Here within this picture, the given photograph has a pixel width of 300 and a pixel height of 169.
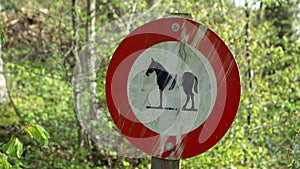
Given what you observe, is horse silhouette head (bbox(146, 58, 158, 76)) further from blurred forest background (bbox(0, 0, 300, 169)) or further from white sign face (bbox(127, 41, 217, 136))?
blurred forest background (bbox(0, 0, 300, 169))

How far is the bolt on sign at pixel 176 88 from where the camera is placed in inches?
73.3

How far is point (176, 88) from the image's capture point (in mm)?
1869

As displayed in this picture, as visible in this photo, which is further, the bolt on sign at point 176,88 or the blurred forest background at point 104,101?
the blurred forest background at point 104,101

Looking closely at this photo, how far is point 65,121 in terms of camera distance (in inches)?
223

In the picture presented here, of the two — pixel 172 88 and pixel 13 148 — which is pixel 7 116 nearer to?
pixel 13 148

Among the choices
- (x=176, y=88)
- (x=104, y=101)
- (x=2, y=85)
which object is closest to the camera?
(x=176, y=88)

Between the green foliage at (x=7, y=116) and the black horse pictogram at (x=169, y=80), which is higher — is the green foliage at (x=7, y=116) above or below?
below

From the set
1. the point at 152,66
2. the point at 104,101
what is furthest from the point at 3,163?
the point at 104,101

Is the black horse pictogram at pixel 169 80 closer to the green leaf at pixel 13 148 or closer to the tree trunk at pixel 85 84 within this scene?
the green leaf at pixel 13 148

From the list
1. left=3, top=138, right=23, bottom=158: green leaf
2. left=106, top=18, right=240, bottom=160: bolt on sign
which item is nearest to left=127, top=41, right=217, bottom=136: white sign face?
left=106, top=18, right=240, bottom=160: bolt on sign

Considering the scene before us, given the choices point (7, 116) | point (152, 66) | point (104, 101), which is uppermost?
point (152, 66)

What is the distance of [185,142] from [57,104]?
15.0 ft

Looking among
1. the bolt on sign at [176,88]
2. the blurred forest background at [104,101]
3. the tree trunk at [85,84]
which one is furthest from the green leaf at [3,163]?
the tree trunk at [85,84]

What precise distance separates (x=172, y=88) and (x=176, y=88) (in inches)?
0.7
